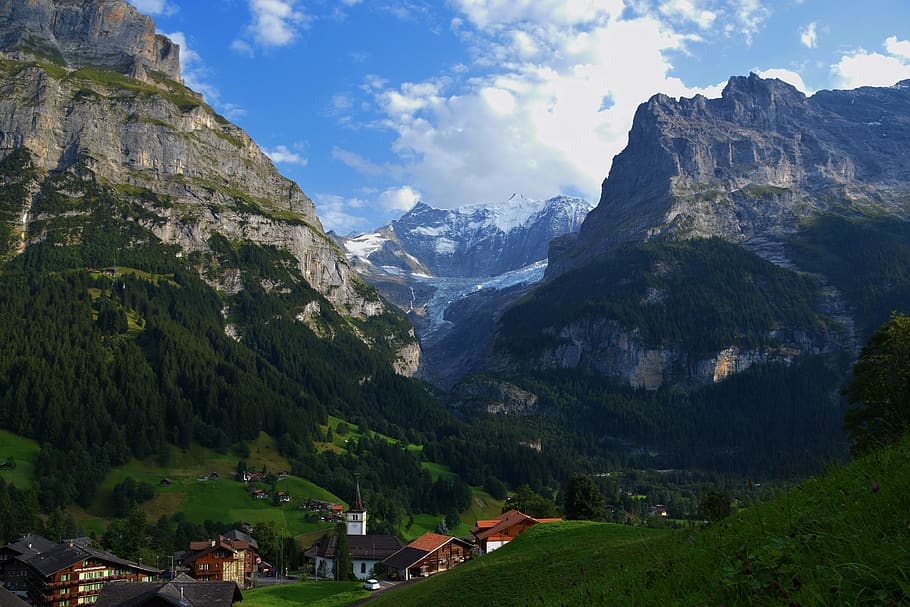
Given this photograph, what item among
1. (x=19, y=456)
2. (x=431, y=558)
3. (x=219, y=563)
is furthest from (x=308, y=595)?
(x=19, y=456)

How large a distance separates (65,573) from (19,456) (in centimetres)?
6565

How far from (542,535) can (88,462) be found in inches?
4988

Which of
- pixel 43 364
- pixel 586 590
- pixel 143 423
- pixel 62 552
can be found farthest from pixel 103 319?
pixel 586 590

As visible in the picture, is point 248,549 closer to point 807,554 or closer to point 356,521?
point 356,521

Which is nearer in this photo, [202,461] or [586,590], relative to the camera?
[586,590]

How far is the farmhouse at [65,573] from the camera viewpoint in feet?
276

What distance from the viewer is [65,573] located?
84.3 m

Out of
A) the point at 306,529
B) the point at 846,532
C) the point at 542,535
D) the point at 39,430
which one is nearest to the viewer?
the point at 846,532

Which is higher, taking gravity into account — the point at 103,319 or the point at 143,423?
the point at 103,319

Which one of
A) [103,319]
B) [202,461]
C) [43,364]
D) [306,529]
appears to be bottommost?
[306,529]

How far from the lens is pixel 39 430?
150000mm

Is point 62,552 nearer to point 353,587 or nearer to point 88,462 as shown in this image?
point 353,587

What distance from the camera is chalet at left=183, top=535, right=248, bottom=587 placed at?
96688 mm

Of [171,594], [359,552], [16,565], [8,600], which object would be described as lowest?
[359,552]
